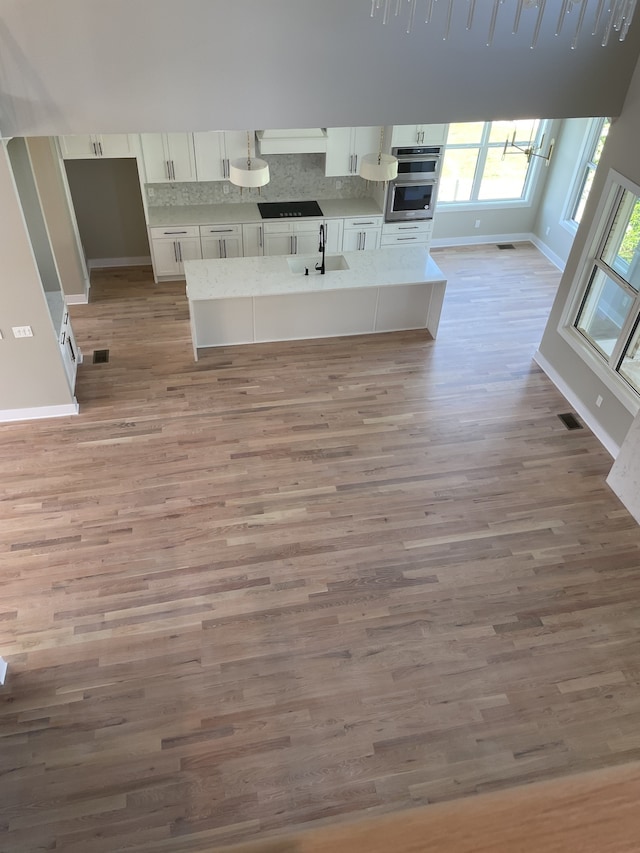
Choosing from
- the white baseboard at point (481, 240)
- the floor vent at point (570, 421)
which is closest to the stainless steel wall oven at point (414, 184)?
the white baseboard at point (481, 240)

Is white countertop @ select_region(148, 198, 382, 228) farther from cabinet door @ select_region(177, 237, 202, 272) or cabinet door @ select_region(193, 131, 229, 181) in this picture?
cabinet door @ select_region(193, 131, 229, 181)

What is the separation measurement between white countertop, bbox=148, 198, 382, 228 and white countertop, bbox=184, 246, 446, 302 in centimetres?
101

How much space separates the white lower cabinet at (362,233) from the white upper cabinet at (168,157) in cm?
206

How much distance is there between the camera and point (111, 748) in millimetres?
3795

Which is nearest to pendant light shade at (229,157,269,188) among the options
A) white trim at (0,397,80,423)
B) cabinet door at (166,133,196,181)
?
cabinet door at (166,133,196,181)

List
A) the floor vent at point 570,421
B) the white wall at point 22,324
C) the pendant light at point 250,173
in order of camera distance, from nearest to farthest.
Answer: the white wall at point 22,324
the pendant light at point 250,173
the floor vent at point 570,421

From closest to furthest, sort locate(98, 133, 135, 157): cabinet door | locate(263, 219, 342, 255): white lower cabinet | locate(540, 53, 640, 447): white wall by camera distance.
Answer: locate(540, 53, 640, 447): white wall → locate(98, 133, 135, 157): cabinet door → locate(263, 219, 342, 255): white lower cabinet

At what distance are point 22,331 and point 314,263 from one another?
3277 mm

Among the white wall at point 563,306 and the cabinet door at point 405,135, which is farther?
the cabinet door at point 405,135

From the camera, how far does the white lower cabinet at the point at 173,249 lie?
7.82m

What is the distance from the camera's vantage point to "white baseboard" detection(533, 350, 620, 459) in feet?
19.4

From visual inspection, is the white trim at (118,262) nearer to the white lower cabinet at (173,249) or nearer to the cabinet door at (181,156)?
the white lower cabinet at (173,249)

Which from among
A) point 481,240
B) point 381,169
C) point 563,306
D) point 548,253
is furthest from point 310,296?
point 548,253

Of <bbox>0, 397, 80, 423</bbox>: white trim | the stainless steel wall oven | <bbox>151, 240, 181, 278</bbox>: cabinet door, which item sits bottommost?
<bbox>0, 397, 80, 423</bbox>: white trim
